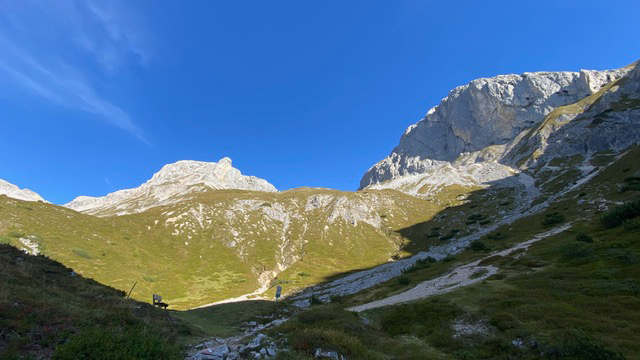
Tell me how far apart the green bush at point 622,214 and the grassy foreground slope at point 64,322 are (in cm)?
5907

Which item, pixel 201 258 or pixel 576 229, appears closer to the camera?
pixel 576 229

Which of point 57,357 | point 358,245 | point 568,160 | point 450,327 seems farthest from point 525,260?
point 568,160

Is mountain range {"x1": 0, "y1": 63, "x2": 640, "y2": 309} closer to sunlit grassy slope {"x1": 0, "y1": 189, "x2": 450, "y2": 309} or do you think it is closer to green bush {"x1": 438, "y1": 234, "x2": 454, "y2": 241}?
sunlit grassy slope {"x1": 0, "y1": 189, "x2": 450, "y2": 309}

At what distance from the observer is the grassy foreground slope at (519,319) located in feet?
49.5

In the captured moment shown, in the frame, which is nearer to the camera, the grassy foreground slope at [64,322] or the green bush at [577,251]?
the grassy foreground slope at [64,322]

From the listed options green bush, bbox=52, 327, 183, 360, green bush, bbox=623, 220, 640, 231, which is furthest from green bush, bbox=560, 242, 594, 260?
green bush, bbox=52, 327, 183, 360

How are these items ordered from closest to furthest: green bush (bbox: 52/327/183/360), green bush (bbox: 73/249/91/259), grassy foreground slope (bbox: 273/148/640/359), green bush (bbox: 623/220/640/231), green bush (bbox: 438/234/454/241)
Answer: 1. green bush (bbox: 52/327/183/360)
2. grassy foreground slope (bbox: 273/148/640/359)
3. green bush (bbox: 623/220/640/231)
4. green bush (bbox: 73/249/91/259)
5. green bush (bbox: 438/234/454/241)

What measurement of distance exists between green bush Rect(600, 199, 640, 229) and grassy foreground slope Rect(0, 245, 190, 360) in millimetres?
59067

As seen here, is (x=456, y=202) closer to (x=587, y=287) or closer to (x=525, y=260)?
(x=525, y=260)

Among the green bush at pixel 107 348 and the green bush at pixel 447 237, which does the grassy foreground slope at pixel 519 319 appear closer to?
the green bush at pixel 107 348

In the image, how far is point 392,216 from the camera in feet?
505

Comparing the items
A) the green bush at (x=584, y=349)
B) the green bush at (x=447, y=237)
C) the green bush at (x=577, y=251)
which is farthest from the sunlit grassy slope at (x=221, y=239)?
the green bush at (x=584, y=349)

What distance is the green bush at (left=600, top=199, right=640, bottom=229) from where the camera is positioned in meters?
43.9

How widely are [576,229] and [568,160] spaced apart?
156818 millimetres
